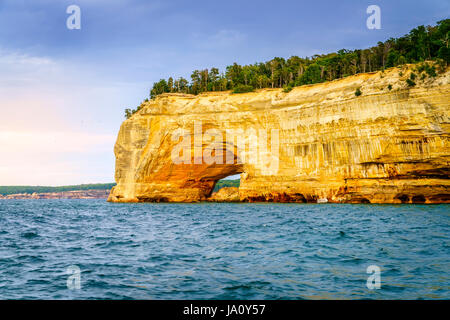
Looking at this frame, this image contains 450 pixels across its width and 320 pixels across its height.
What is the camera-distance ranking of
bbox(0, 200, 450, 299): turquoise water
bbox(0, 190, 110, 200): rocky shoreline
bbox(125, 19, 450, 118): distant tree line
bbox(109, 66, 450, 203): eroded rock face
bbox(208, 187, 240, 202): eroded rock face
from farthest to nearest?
bbox(0, 190, 110, 200): rocky shoreline, bbox(208, 187, 240, 202): eroded rock face, bbox(125, 19, 450, 118): distant tree line, bbox(109, 66, 450, 203): eroded rock face, bbox(0, 200, 450, 299): turquoise water

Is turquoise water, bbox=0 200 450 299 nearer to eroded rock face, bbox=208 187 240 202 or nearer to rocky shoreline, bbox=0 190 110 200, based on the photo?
eroded rock face, bbox=208 187 240 202

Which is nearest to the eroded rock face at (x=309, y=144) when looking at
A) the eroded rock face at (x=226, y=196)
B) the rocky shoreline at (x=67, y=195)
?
the eroded rock face at (x=226, y=196)

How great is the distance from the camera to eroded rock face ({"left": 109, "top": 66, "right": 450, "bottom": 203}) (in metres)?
34.7

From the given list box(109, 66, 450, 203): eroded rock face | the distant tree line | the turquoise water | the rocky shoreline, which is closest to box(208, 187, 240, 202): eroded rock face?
box(109, 66, 450, 203): eroded rock face

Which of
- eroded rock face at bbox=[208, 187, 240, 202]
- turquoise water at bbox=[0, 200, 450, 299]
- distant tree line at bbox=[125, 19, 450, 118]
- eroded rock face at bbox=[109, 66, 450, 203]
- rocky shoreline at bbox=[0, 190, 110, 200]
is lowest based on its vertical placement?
rocky shoreline at bbox=[0, 190, 110, 200]

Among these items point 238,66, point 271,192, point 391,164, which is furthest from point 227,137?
point 238,66

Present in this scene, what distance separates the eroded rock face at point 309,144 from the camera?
1366 inches

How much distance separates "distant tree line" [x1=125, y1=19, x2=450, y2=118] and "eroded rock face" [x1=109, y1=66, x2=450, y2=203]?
161 inches

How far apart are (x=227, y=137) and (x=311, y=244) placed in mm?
36256

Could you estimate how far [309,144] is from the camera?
4281 centimetres

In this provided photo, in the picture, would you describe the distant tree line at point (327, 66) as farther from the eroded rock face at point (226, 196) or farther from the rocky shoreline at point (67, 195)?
the rocky shoreline at point (67, 195)

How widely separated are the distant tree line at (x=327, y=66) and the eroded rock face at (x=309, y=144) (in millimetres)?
4093

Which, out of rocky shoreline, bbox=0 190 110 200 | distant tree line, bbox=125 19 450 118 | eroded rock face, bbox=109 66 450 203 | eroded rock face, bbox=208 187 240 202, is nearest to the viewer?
eroded rock face, bbox=109 66 450 203

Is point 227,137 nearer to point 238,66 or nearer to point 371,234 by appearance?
point 238,66
